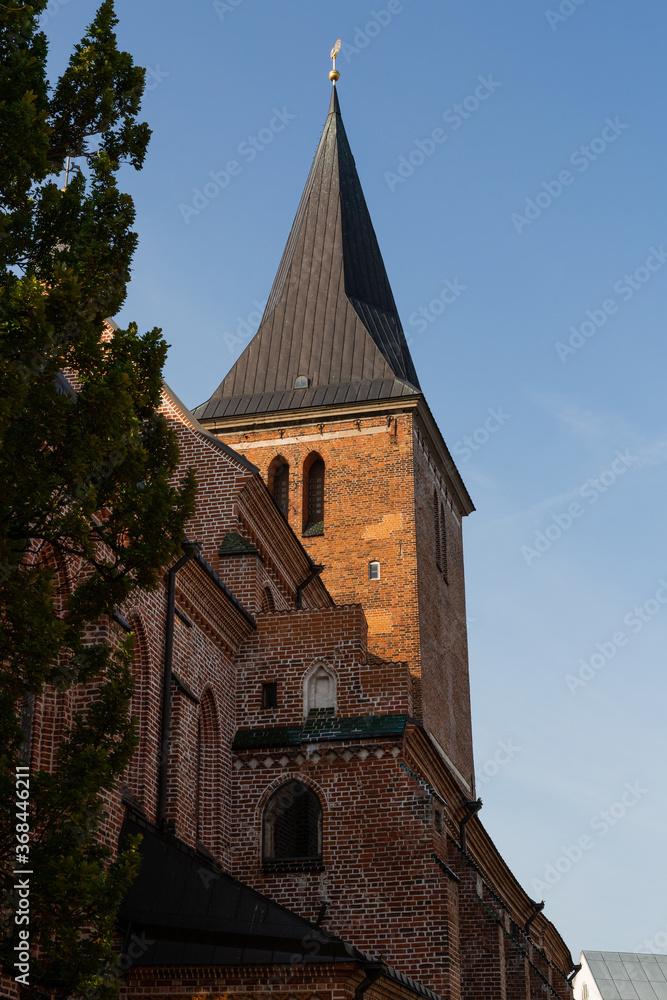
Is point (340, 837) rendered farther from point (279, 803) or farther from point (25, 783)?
point (25, 783)

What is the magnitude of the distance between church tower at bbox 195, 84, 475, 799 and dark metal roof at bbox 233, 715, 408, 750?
9870 millimetres

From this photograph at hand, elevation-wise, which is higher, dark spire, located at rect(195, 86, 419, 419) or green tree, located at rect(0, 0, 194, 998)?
dark spire, located at rect(195, 86, 419, 419)

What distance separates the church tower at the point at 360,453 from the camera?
28328mm

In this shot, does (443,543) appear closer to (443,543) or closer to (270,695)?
(443,543)

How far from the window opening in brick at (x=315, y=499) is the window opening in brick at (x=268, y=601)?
845 centimetres

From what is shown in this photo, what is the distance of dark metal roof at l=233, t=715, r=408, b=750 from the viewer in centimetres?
1653

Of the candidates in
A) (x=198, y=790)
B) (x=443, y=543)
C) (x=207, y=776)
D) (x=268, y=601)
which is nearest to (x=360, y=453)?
(x=443, y=543)

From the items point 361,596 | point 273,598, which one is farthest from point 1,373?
point 361,596

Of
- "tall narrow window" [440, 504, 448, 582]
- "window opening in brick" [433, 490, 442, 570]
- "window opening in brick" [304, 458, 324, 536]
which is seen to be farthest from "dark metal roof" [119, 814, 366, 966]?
"tall narrow window" [440, 504, 448, 582]

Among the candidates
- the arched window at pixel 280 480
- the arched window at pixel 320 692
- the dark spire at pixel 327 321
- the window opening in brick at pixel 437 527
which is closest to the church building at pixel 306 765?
the arched window at pixel 320 692

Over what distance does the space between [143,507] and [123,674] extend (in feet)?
3.95

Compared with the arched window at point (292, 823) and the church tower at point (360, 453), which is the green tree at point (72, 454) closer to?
the arched window at point (292, 823)

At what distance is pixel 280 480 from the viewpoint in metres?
30.1

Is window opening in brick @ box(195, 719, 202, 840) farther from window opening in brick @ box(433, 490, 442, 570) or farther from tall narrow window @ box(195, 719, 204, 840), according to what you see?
window opening in brick @ box(433, 490, 442, 570)
